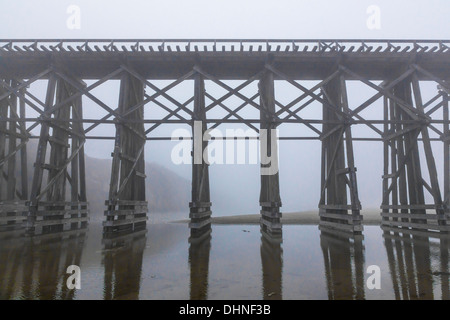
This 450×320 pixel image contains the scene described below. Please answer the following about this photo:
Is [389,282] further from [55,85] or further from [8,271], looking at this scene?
[55,85]

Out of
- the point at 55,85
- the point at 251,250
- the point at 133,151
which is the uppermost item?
the point at 55,85

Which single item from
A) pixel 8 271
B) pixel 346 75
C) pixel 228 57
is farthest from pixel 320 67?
pixel 8 271

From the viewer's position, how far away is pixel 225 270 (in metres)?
4.81

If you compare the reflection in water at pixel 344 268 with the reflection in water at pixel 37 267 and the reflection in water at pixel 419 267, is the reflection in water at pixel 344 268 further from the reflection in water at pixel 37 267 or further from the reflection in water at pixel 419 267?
the reflection in water at pixel 37 267

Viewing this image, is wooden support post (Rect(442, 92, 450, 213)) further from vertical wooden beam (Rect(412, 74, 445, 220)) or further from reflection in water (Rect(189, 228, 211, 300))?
reflection in water (Rect(189, 228, 211, 300))

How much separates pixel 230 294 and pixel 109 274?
2264mm

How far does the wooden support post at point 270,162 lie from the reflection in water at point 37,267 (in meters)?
6.00

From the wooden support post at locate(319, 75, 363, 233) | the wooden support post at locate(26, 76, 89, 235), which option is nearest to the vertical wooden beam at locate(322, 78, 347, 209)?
the wooden support post at locate(319, 75, 363, 233)

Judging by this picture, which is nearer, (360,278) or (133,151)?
(360,278)

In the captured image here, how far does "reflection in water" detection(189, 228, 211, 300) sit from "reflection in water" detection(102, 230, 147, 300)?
2.59 ft

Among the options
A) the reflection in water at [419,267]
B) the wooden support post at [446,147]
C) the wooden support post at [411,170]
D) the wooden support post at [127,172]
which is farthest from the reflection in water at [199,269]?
the wooden support post at [446,147]

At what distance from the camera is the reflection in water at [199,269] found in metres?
3.55

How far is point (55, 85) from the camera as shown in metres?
10.8
